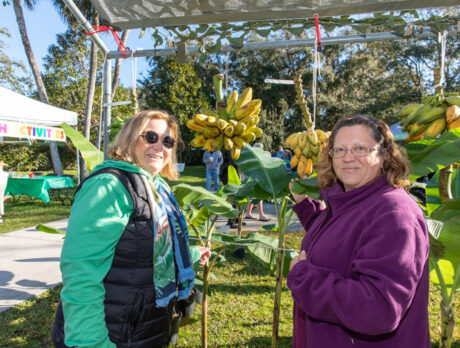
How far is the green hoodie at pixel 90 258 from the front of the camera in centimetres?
123

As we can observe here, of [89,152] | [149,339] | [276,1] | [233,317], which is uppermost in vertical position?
[276,1]


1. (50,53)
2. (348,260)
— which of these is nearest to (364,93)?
(50,53)

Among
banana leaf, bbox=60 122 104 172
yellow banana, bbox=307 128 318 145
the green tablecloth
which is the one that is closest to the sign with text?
the green tablecloth

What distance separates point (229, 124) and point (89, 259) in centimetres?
115

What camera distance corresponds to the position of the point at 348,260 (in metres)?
1.12

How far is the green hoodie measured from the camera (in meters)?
1.23

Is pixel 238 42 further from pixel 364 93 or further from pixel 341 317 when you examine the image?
pixel 364 93

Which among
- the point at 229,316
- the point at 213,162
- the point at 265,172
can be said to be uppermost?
the point at 213,162

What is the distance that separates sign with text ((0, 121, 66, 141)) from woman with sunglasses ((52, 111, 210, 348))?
633cm

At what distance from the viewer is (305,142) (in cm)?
201

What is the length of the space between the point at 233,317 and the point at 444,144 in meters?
3.02

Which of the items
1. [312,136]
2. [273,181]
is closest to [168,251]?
[273,181]

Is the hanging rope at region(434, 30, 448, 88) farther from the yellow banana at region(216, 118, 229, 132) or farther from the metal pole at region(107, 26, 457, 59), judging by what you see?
the yellow banana at region(216, 118, 229, 132)

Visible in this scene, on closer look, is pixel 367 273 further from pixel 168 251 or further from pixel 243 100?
pixel 243 100
